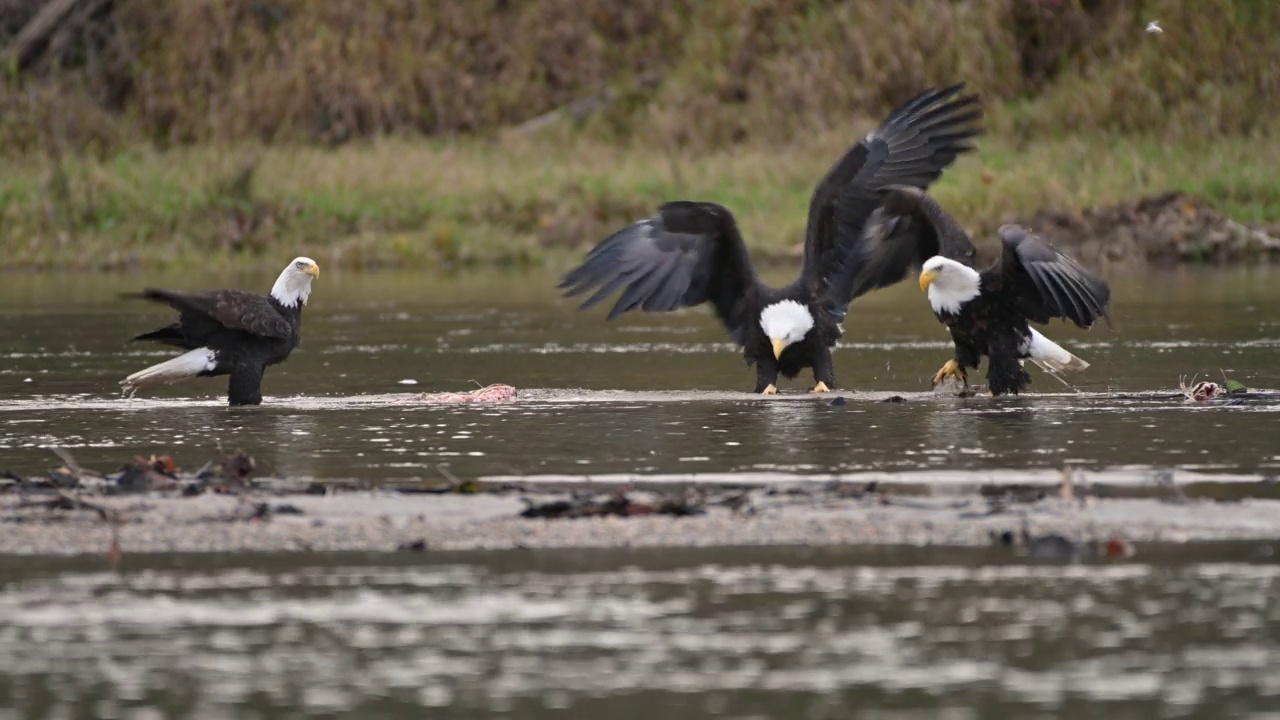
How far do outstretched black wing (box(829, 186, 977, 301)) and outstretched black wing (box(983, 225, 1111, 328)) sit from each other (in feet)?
1.61

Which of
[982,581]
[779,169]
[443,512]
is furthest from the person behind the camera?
[779,169]

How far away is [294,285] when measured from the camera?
10.7 meters

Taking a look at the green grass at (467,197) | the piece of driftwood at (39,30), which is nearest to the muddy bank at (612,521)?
the green grass at (467,197)

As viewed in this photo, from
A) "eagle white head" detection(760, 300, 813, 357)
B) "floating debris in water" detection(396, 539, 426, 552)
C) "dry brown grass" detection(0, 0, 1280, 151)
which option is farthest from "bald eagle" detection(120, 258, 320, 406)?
"dry brown grass" detection(0, 0, 1280, 151)

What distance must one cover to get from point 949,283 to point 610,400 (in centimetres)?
172

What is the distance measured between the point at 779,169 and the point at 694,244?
1361cm

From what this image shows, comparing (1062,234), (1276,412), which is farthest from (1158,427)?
(1062,234)

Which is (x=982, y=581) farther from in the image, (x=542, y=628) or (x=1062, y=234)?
(x=1062, y=234)

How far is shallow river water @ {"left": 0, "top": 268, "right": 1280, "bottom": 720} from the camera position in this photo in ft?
15.4

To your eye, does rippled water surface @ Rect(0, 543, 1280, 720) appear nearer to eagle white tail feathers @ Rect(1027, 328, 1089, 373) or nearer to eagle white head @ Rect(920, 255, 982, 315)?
eagle white head @ Rect(920, 255, 982, 315)

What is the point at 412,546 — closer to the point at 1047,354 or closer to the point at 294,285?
the point at 294,285

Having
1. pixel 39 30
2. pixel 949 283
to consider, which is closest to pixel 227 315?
pixel 949 283

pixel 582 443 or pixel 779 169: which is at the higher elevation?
pixel 779 169

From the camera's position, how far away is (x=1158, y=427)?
880 centimetres
